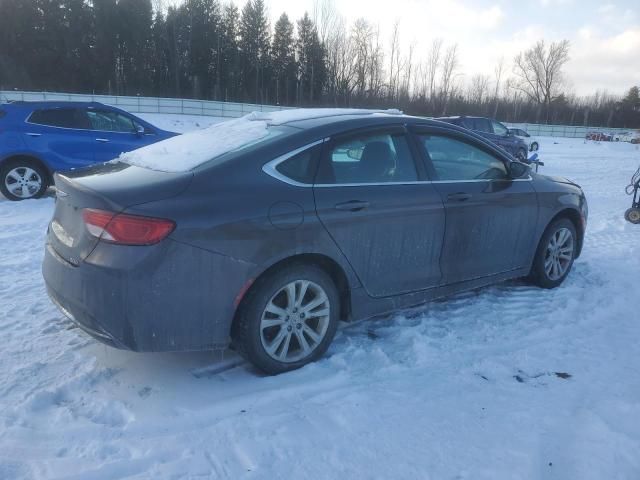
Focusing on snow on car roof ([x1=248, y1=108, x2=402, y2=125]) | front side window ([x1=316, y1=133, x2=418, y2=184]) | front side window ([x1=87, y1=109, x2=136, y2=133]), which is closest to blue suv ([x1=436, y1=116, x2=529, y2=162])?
front side window ([x1=87, y1=109, x2=136, y2=133])

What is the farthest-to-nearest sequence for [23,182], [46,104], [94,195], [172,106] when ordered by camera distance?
1. [172,106]
2. [46,104]
3. [23,182]
4. [94,195]

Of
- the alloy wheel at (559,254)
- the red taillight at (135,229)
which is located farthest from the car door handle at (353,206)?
the alloy wheel at (559,254)

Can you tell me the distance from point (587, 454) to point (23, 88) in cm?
5256

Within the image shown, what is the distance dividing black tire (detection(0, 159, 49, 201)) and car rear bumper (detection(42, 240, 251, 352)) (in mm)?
6111

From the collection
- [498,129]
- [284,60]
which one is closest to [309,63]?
[284,60]

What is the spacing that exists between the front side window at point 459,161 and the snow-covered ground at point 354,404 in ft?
3.70

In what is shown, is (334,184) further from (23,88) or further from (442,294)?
(23,88)

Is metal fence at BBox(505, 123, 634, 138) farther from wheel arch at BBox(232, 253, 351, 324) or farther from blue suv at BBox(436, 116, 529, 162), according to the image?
wheel arch at BBox(232, 253, 351, 324)

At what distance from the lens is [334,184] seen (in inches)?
131

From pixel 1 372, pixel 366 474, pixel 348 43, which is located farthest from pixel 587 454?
pixel 348 43

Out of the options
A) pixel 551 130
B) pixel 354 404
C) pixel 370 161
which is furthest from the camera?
pixel 551 130

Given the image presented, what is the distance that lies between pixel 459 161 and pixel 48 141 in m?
6.84

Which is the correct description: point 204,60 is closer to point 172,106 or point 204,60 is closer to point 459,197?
point 172,106

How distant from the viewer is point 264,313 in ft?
10.0
